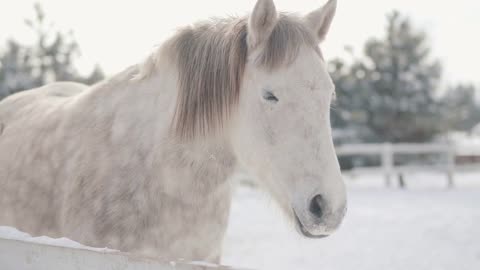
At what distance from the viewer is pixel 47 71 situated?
14.7 metres

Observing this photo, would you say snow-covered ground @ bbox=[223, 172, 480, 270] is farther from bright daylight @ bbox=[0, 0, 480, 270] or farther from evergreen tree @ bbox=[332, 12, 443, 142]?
evergreen tree @ bbox=[332, 12, 443, 142]

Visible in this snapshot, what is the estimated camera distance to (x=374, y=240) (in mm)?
5301

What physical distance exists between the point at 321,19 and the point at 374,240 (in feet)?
12.1

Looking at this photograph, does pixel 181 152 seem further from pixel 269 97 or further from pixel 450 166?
pixel 450 166

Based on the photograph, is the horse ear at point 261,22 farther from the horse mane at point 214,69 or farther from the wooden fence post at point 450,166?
the wooden fence post at point 450,166

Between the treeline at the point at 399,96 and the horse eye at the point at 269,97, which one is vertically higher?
the horse eye at the point at 269,97

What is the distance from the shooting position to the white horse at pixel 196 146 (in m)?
1.92

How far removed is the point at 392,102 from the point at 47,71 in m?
13.1

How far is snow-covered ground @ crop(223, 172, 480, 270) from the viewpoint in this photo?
4234 mm

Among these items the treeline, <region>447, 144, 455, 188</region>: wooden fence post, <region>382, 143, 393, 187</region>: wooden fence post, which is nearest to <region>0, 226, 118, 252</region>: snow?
<region>382, 143, 393, 187</region>: wooden fence post

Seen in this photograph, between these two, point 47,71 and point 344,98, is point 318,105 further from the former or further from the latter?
point 344,98

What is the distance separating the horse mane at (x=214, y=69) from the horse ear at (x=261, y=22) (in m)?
0.03

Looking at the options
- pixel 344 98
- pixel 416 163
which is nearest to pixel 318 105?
pixel 416 163

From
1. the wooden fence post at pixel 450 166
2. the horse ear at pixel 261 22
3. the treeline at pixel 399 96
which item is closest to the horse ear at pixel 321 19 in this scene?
the horse ear at pixel 261 22
